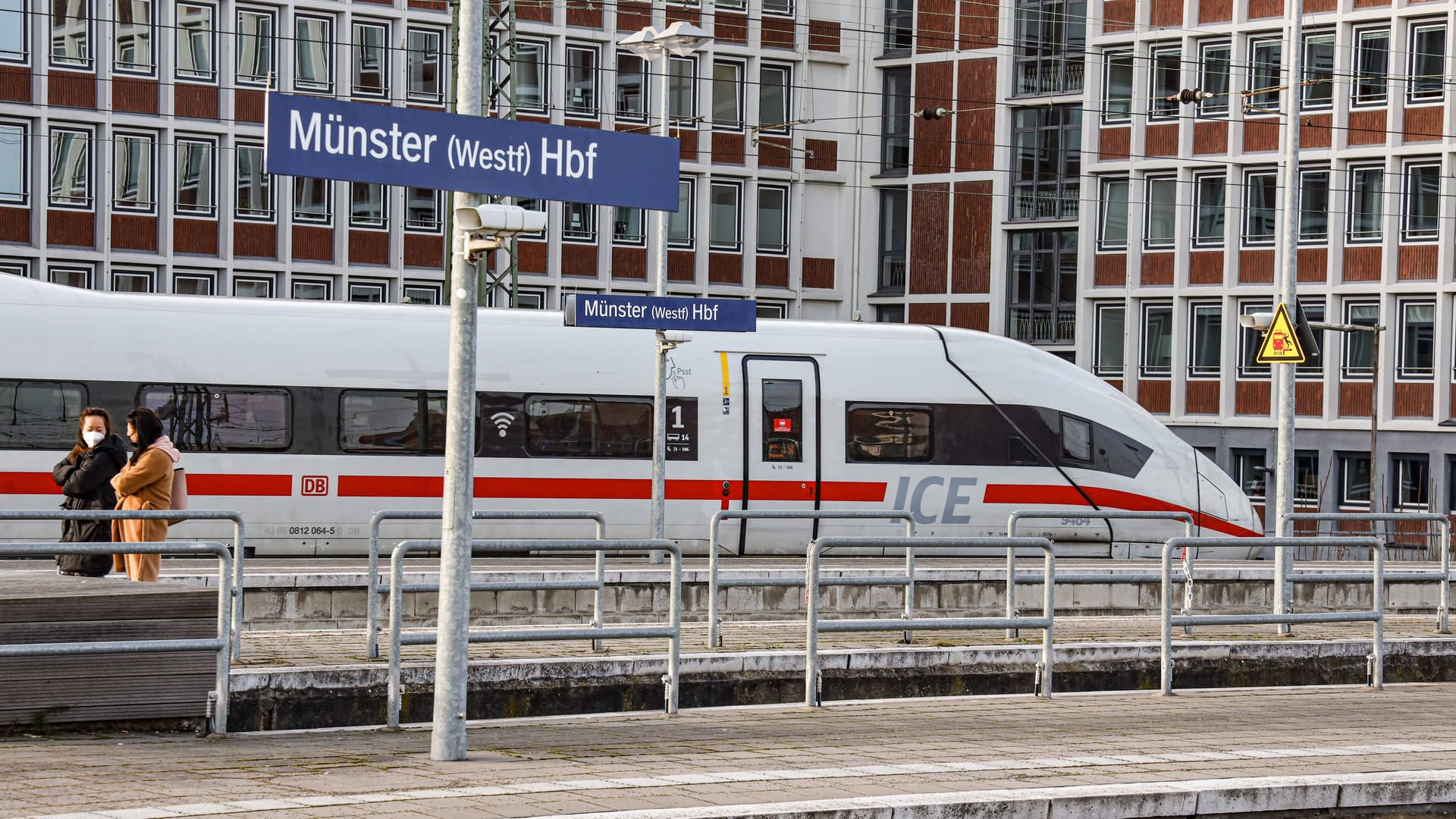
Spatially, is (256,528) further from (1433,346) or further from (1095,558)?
(1433,346)

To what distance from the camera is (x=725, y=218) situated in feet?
174

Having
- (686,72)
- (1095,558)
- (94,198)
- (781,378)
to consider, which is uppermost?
(686,72)

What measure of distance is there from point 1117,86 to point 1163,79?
132 cm

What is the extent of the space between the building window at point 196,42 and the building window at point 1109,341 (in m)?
23.2

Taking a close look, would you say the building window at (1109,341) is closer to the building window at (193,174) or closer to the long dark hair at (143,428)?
the building window at (193,174)

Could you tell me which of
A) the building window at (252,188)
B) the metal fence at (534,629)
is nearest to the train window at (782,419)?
the metal fence at (534,629)

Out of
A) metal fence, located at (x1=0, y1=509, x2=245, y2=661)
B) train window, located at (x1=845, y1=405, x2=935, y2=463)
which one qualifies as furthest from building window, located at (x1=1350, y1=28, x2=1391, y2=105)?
metal fence, located at (x1=0, y1=509, x2=245, y2=661)

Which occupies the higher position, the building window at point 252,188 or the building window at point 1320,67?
the building window at point 1320,67

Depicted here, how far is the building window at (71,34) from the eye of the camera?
4509 cm

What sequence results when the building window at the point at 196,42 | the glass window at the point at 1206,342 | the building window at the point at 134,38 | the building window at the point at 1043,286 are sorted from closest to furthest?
the building window at the point at 134,38 → the building window at the point at 196,42 → the glass window at the point at 1206,342 → the building window at the point at 1043,286

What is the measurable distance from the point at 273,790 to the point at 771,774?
2.09 metres

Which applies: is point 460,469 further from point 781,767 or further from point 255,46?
point 255,46

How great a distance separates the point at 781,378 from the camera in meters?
23.5

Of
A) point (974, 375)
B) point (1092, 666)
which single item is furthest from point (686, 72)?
point (1092, 666)
